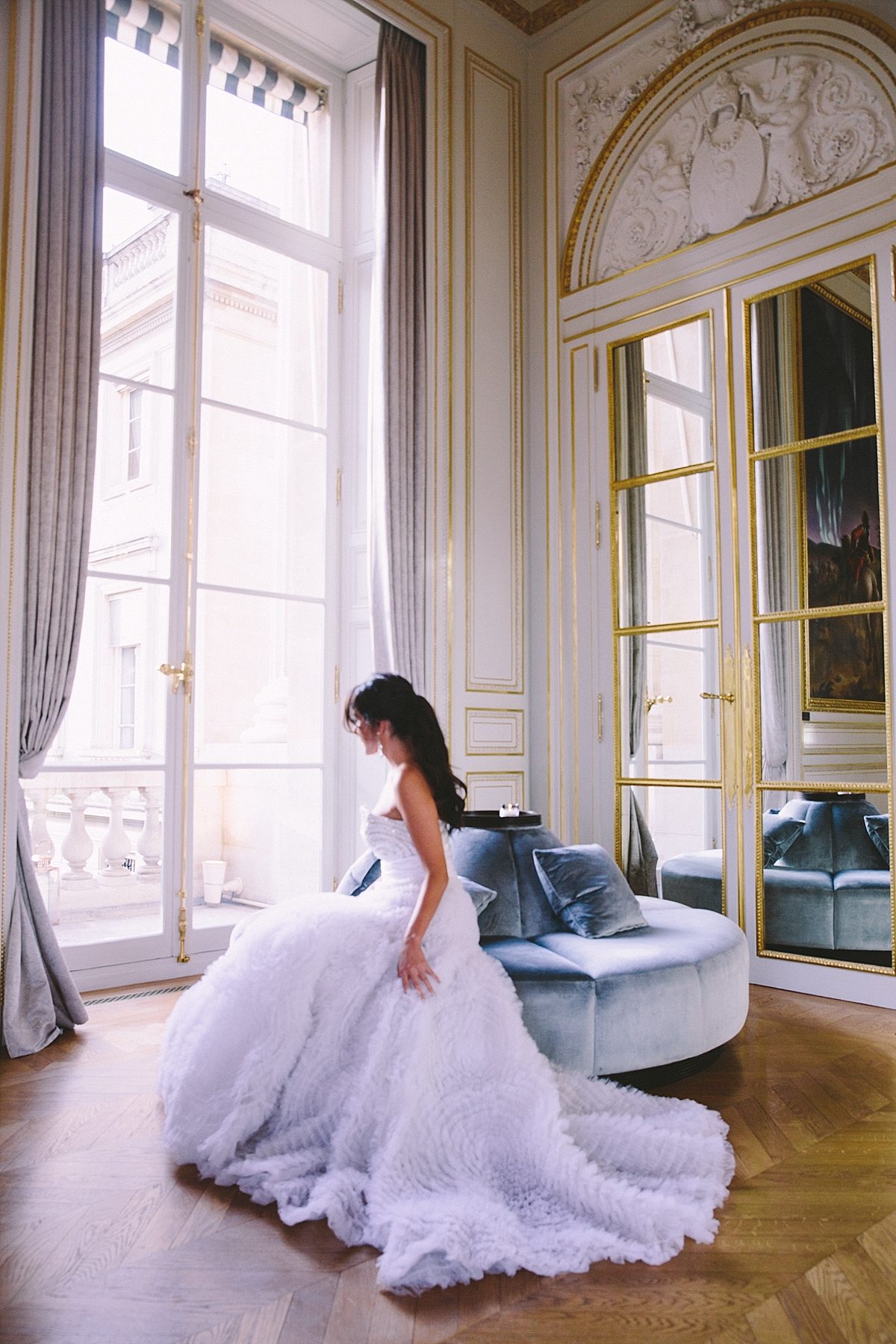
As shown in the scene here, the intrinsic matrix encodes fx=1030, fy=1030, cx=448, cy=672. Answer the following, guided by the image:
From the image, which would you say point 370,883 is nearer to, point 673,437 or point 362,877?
point 362,877

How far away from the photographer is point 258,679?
485cm

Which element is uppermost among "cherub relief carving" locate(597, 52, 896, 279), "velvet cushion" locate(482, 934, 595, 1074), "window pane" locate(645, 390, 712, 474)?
"cherub relief carving" locate(597, 52, 896, 279)

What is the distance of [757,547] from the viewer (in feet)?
14.9

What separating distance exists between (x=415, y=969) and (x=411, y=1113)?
0.34m

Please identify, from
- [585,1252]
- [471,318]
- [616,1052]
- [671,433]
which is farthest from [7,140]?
[585,1252]

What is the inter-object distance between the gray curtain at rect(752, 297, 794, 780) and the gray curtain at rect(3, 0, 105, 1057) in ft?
9.23

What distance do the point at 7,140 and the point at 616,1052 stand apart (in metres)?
3.74

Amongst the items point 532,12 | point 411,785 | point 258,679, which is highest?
point 532,12

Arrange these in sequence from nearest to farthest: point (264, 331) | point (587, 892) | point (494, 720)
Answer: point (587, 892) → point (264, 331) → point (494, 720)

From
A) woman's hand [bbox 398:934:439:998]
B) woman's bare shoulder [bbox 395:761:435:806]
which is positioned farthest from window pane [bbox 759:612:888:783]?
woman's hand [bbox 398:934:439:998]

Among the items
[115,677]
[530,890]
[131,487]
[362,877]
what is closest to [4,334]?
[131,487]

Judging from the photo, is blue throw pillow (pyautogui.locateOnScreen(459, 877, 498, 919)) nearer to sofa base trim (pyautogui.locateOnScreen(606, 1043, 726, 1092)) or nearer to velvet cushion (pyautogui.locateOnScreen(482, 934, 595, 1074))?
velvet cushion (pyautogui.locateOnScreen(482, 934, 595, 1074))

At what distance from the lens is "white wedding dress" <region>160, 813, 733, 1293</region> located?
6.81 ft

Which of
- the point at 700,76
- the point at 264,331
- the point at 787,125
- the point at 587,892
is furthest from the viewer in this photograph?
the point at 264,331
